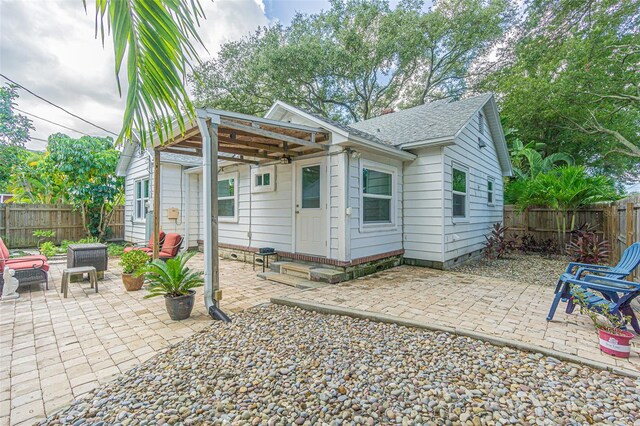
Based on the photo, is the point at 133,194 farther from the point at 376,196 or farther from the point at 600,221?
the point at 600,221

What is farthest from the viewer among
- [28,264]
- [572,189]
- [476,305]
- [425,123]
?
[572,189]

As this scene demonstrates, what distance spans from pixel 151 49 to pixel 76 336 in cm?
353

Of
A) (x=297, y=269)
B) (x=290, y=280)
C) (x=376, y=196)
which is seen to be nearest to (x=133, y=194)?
(x=297, y=269)

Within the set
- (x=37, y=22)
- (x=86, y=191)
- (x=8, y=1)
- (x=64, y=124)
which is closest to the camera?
(x=8, y=1)

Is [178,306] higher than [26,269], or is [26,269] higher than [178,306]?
[26,269]

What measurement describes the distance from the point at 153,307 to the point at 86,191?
28.5 ft

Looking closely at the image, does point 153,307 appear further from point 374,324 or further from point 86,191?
point 86,191

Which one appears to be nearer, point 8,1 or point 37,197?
point 8,1

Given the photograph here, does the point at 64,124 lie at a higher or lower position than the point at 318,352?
higher

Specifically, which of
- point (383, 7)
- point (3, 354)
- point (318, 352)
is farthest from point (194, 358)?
point (383, 7)

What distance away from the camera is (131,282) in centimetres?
500

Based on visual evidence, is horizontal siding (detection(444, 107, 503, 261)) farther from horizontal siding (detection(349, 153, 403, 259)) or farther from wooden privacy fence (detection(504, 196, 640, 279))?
horizontal siding (detection(349, 153, 403, 259))

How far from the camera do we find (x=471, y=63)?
17.2m

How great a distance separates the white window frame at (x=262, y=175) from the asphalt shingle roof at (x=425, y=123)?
2.92m
